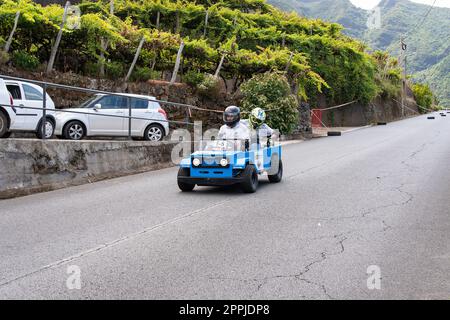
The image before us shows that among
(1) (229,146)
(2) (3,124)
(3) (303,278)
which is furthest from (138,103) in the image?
(3) (303,278)

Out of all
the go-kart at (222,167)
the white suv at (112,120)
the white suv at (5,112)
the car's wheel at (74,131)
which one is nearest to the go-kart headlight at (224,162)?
the go-kart at (222,167)

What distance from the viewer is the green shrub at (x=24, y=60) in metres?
17.1

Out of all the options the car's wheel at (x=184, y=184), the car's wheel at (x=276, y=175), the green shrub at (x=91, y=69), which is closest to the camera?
the car's wheel at (x=184, y=184)

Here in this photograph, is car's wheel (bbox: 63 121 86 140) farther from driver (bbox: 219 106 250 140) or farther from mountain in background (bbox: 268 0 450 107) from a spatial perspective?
mountain in background (bbox: 268 0 450 107)

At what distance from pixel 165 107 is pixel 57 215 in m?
14.1

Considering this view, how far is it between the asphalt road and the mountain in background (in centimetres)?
11098

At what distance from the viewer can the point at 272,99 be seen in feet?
80.6

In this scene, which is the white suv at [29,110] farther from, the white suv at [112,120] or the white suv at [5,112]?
the white suv at [112,120]

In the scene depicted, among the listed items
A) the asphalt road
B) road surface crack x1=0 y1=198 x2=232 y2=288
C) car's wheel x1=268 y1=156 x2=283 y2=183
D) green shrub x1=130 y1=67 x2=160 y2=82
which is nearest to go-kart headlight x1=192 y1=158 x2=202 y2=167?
the asphalt road

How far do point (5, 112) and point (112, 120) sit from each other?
4.09m

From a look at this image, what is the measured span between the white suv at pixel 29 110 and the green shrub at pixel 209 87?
1105cm

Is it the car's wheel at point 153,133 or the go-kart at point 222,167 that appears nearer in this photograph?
the go-kart at point 222,167

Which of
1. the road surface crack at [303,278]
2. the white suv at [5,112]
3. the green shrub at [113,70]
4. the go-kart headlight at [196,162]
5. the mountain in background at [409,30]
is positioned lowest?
the road surface crack at [303,278]

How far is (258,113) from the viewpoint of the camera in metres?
10.3
